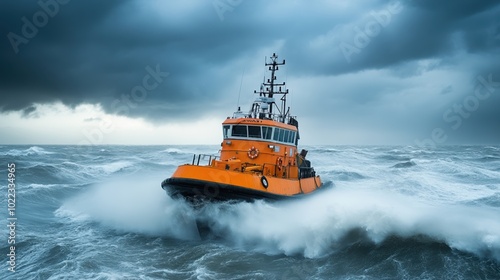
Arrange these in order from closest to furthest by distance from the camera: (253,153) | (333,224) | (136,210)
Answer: (333,224)
(253,153)
(136,210)

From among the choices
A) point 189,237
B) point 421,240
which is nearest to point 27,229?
point 189,237

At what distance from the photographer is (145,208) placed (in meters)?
12.5

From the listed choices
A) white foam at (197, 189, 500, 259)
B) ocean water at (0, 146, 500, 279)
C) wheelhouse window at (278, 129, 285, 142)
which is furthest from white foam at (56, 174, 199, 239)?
wheelhouse window at (278, 129, 285, 142)

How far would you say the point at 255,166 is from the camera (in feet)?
37.9

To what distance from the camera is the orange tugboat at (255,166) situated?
9.88 m

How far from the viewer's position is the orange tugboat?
988cm

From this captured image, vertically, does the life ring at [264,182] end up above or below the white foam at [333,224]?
above

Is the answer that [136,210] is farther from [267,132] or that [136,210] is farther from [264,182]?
[267,132]

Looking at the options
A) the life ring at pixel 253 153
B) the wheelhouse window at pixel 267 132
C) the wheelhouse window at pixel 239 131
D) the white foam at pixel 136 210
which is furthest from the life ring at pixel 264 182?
the wheelhouse window at pixel 239 131

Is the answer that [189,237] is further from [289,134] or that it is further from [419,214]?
[419,214]

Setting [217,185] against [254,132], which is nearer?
[217,185]

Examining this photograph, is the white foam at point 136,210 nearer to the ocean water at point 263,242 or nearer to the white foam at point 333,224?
the ocean water at point 263,242

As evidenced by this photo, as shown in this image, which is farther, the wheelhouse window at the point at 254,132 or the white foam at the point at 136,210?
the wheelhouse window at the point at 254,132

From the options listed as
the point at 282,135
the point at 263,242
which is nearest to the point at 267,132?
the point at 282,135
